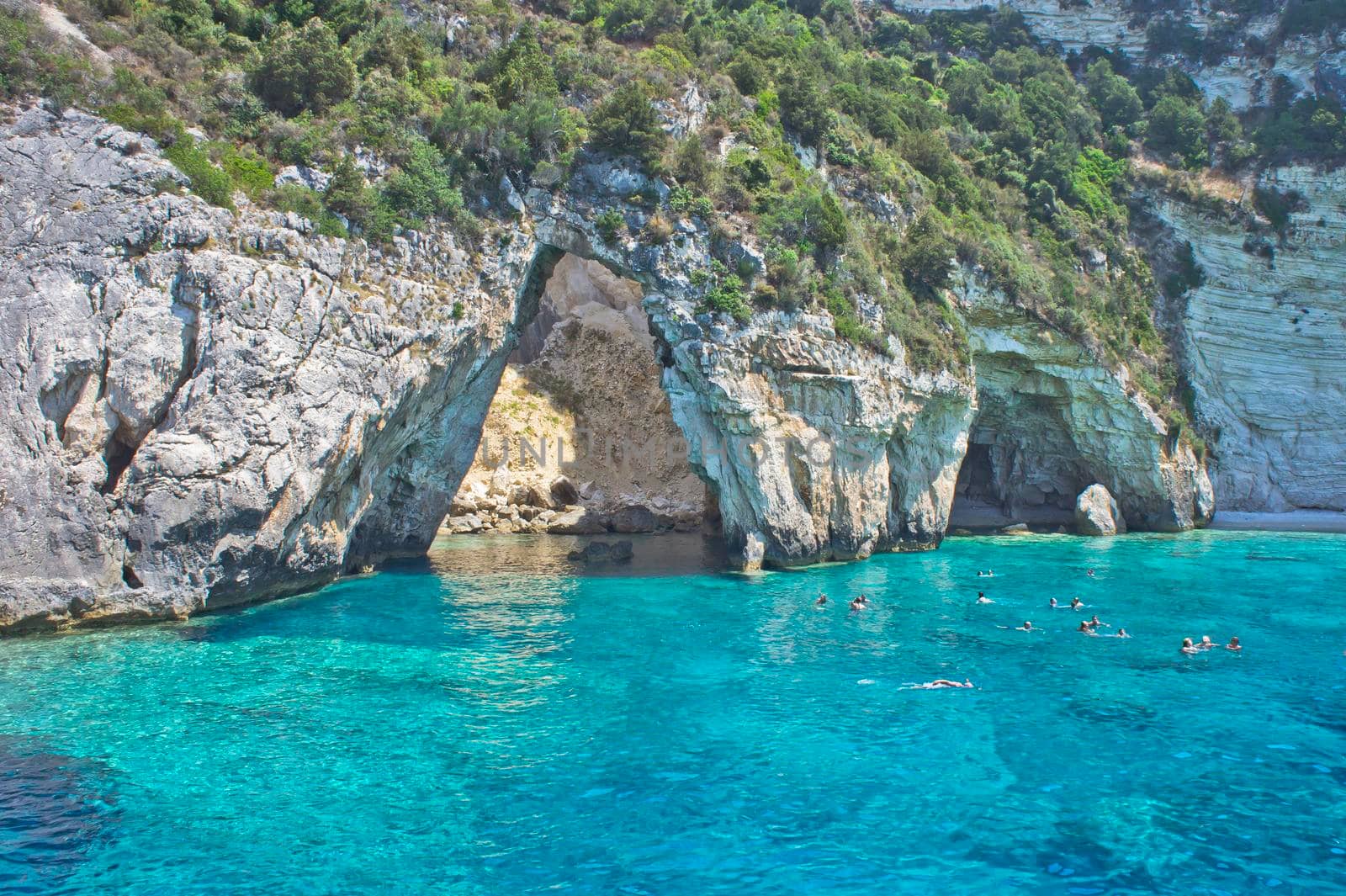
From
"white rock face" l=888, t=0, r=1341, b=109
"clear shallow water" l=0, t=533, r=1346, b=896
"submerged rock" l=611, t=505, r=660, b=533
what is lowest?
"clear shallow water" l=0, t=533, r=1346, b=896

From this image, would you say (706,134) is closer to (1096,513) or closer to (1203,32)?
(1096,513)

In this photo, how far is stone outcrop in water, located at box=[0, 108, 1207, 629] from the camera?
844 inches

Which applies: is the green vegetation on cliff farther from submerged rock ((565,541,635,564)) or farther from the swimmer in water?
the swimmer in water

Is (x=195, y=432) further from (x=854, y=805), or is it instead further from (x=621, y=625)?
(x=854, y=805)

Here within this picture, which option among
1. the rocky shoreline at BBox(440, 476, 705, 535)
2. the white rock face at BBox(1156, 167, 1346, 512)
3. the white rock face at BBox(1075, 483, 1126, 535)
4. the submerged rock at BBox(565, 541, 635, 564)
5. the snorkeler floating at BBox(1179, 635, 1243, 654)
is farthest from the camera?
the white rock face at BBox(1156, 167, 1346, 512)

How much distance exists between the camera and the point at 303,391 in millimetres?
24062

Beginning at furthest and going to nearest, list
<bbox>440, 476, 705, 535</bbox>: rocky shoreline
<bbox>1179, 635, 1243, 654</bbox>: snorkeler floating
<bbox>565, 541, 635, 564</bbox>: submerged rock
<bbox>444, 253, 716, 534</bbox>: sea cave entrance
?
1. <bbox>444, 253, 716, 534</bbox>: sea cave entrance
2. <bbox>440, 476, 705, 535</bbox>: rocky shoreline
3. <bbox>565, 541, 635, 564</bbox>: submerged rock
4. <bbox>1179, 635, 1243, 654</bbox>: snorkeler floating

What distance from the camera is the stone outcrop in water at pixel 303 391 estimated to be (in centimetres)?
2144

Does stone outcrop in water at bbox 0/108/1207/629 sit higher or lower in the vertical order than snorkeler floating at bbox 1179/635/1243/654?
higher

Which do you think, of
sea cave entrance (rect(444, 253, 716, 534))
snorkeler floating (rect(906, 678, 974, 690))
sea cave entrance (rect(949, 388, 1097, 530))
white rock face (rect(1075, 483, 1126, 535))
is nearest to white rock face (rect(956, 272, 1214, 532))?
sea cave entrance (rect(949, 388, 1097, 530))

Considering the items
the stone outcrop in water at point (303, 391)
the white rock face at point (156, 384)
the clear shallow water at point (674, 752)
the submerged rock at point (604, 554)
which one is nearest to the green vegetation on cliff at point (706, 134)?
the stone outcrop in water at point (303, 391)

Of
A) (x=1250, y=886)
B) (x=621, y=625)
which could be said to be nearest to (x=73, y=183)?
(x=621, y=625)

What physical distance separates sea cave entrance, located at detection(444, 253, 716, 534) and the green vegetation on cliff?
15.9 metres

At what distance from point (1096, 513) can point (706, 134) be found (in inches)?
1006
